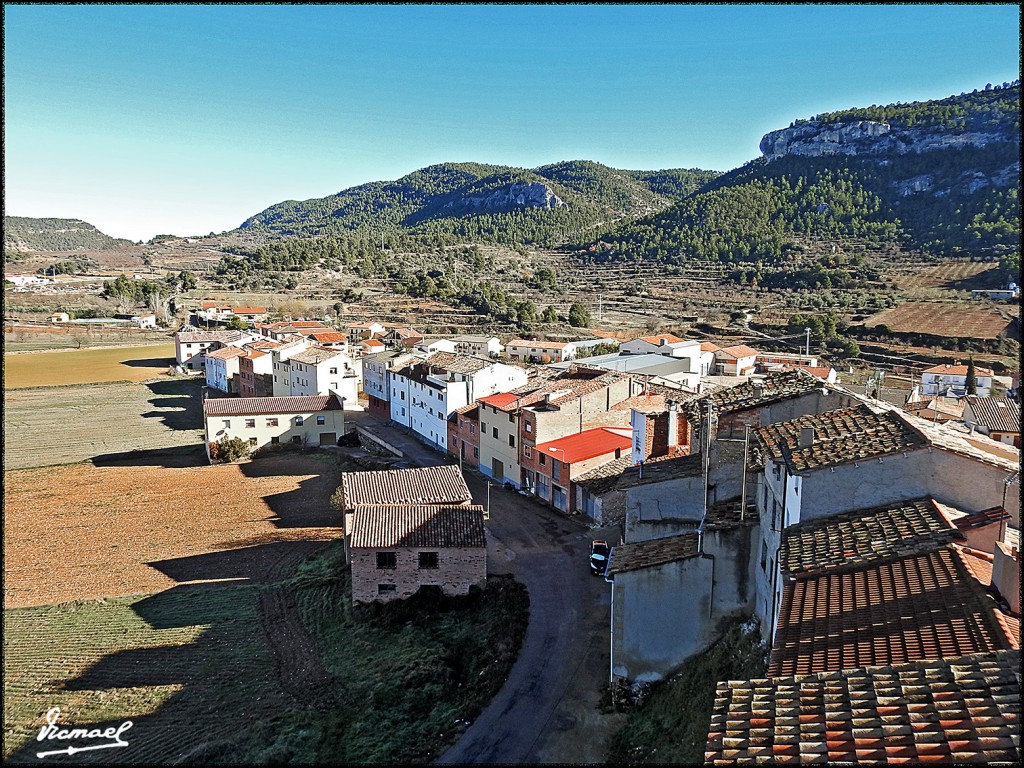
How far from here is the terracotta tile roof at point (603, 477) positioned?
2514cm

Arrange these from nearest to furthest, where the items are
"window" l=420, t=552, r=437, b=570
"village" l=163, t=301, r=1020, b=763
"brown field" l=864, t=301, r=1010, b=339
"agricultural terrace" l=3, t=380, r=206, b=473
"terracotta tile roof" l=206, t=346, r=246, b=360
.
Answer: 1. "village" l=163, t=301, r=1020, b=763
2. "window" l=420, t=552, r=437, b=570
3. "agricultural terrace" l=3, t=380, r=206, b=473
4. "brown field" l=864, t=301, r=1010, b=339
5. "terracotta tile roof" l=206, t=346, r=246, b=360

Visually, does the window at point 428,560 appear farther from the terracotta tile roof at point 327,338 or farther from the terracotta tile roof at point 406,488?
the terracotta tile roof at point 327,338

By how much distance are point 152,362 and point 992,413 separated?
229ft

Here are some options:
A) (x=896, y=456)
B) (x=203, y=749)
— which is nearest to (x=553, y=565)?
(x=203, y=749)

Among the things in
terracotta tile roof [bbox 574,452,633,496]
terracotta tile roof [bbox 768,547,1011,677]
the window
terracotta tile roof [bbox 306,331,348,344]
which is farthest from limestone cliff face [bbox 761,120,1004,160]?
terracotta tile roof [bbox 768,547,1011,677]

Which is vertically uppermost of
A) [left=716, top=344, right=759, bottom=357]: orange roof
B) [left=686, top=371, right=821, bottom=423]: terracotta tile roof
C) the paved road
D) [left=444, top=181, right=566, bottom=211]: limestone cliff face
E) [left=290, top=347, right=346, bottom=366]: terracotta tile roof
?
[left=444, top=181, right=566, bottom=211]: limestone cliff face

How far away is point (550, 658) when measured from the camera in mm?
15734

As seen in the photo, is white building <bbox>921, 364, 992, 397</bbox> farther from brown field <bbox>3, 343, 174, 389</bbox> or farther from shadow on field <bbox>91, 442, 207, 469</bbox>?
brown field <bbox>3, 343, 174, 389</bbox>

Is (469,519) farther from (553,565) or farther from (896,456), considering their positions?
(896,456)

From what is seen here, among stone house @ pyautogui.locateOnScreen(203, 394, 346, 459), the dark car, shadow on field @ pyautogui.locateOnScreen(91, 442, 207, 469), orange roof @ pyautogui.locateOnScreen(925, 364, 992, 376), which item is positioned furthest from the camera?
orange roof @ pyautogui.locateOnScreen(925, 364, 992, 376)

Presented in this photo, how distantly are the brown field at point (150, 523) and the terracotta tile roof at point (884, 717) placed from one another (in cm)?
1849

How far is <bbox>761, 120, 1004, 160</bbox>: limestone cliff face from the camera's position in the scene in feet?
367

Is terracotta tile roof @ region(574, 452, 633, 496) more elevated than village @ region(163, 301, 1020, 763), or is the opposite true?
village @ region(163, 301, 1020, 763)

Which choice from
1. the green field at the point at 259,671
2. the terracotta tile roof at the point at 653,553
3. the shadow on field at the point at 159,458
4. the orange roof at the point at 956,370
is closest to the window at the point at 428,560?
the green field at the point at 259,671
